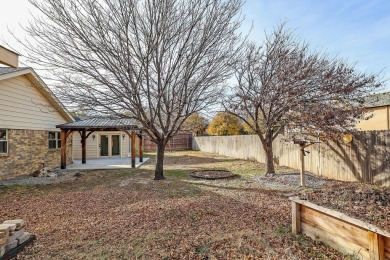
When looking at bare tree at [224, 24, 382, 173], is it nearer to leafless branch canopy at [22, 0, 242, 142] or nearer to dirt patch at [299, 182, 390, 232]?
leafless branch canopy at [22, 0, 242, 142]

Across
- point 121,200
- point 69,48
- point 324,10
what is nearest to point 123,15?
point 69,48

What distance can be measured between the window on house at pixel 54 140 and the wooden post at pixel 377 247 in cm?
1300

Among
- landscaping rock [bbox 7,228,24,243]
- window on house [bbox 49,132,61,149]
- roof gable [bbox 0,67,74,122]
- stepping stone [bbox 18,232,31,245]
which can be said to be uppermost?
roof gable [bbox 0,67,74,122]

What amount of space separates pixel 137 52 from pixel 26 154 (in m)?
6.96

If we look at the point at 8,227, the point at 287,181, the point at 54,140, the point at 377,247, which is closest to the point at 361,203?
the point at 377,247

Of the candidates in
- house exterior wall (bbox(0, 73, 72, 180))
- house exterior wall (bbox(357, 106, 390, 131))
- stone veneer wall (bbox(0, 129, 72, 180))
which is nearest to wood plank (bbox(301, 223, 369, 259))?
house exterior wall (bbox(0, 73, 72, 180))

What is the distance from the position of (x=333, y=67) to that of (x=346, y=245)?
6.33m

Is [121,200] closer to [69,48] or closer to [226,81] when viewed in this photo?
[69,48]

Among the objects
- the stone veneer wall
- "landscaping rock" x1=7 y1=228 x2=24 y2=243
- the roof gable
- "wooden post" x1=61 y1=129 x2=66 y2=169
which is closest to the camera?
"landscaping rock" x1=7 y1=228 x2=24 y2=243

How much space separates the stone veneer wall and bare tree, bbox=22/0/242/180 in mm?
4068

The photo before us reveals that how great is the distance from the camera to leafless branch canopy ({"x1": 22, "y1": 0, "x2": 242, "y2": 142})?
6047 mm

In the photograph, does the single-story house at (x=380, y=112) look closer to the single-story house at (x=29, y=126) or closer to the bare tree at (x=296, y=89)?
the bare tree at (x=296, y=89)

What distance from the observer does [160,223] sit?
3961 mm

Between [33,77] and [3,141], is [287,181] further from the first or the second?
[33,77]
